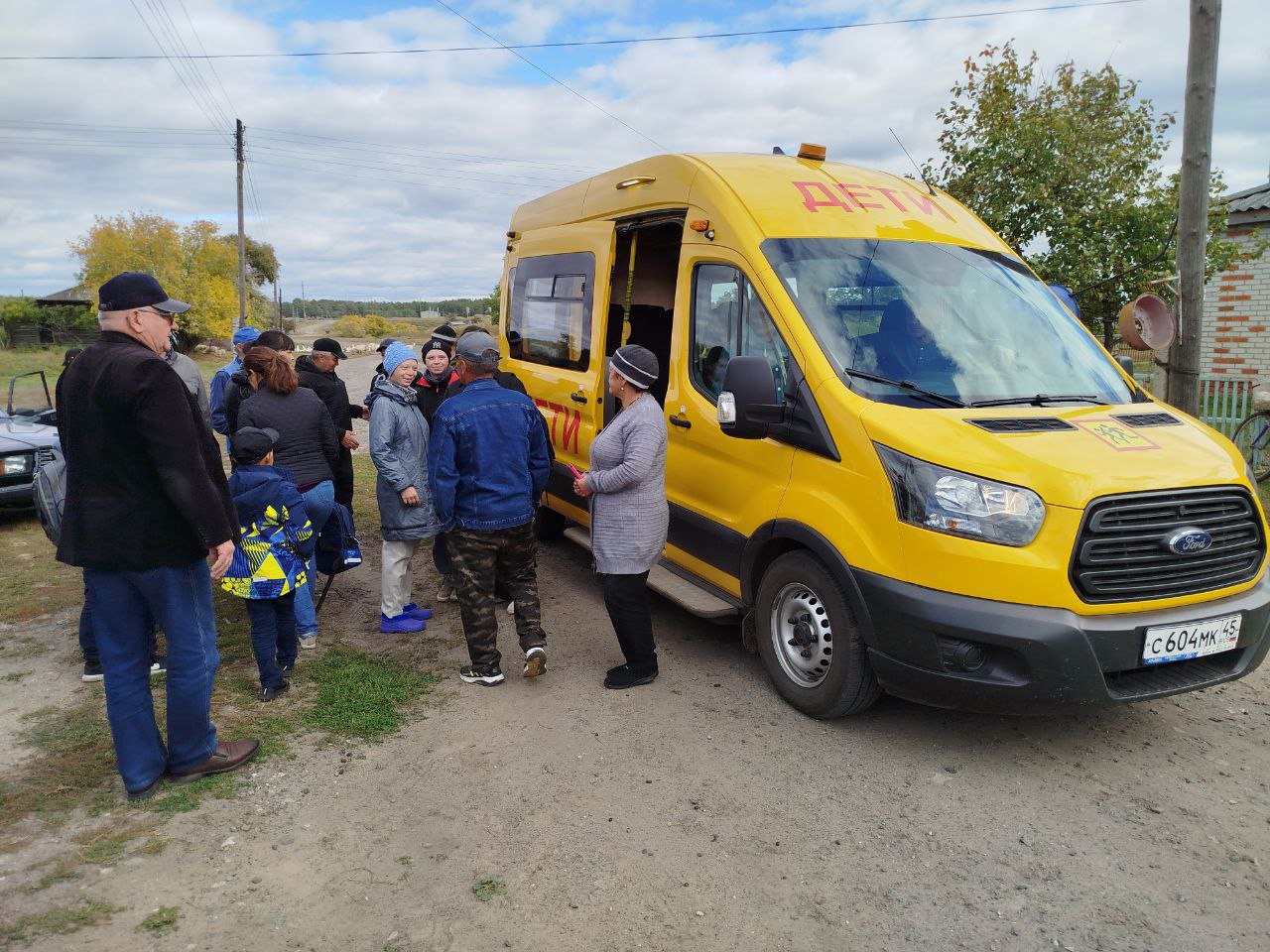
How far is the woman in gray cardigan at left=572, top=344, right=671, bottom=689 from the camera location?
432cm

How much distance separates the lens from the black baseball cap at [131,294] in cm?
330

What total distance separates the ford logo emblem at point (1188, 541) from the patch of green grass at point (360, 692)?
3.44 metres

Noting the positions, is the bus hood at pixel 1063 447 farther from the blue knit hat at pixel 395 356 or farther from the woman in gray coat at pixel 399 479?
the blue knit hat at pixel 395 356

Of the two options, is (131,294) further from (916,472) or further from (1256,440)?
(1256,440)

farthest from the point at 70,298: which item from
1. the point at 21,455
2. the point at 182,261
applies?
the point at 21,455

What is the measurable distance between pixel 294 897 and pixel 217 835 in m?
0.55

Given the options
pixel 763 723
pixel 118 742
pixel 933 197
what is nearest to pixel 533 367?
pixel 933 197

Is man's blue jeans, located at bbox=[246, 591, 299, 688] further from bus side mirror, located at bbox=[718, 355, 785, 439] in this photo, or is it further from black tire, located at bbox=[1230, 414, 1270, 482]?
black tire, located at bbox=[1230, 414, 1270, 482]

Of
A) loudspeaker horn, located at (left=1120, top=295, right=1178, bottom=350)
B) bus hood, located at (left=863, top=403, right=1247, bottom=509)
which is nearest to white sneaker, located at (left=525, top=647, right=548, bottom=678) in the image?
bus hood, located at (left=863, top=403, right=1247, bottom=509)

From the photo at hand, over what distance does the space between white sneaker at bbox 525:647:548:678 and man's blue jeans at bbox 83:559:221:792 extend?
159cm

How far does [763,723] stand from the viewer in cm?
420

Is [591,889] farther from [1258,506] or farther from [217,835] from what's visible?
[1258,506]

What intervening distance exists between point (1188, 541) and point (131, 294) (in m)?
4.18

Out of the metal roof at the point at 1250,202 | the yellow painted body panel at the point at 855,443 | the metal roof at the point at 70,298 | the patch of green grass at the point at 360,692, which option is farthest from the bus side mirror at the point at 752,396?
the metal roof at the point at 70,298
